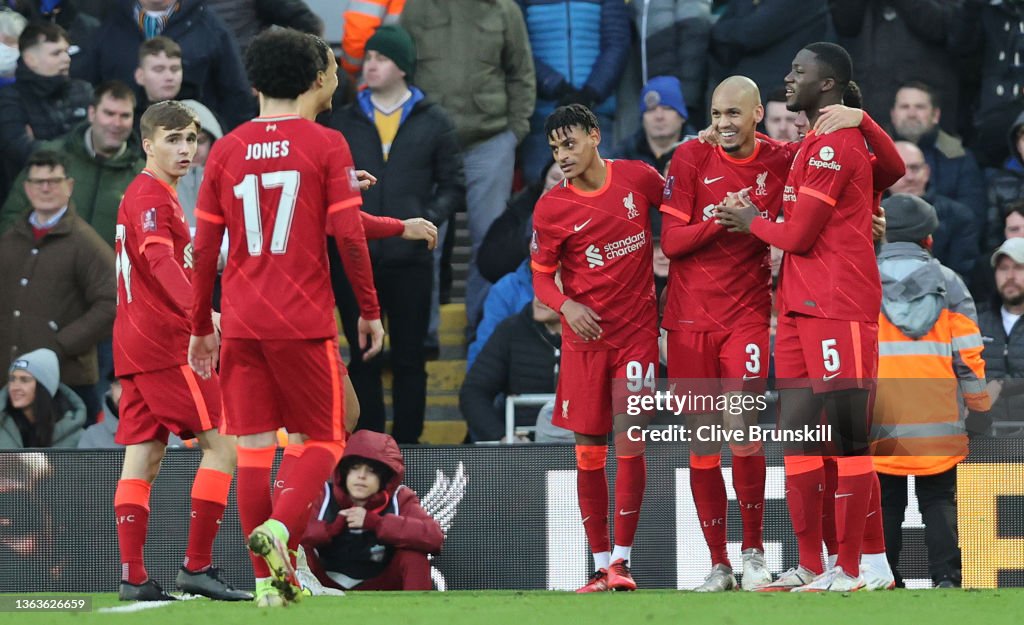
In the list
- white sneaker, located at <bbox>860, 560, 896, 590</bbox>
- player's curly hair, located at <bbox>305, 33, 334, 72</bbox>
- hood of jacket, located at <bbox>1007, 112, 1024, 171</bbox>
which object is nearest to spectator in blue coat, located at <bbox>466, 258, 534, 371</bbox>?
hood of jacket, located at <bbox>1007, 112, 1024, 171</bbox>

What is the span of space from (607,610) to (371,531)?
2.12 m

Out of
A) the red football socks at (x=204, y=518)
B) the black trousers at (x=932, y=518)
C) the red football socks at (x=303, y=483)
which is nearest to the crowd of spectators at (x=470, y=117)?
the black trousers at (x=932, y=518)

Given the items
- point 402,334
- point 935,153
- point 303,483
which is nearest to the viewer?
point 303,483

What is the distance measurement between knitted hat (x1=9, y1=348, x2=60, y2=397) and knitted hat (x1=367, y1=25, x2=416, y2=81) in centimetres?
266

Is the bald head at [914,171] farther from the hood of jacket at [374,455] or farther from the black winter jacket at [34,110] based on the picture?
the black winter jacket at [34,110]

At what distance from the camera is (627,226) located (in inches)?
301

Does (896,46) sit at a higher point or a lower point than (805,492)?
higher

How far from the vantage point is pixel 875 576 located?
713 centimetres

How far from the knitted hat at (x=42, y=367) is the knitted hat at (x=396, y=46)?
105 inches

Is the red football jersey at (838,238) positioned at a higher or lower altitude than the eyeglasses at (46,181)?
lower

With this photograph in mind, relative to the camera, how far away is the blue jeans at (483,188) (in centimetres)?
1143

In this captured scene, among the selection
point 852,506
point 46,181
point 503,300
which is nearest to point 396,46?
point 503,300

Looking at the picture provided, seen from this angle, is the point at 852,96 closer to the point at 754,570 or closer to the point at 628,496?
the point at 628,496

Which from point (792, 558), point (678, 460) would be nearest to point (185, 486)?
point (678, 460)
